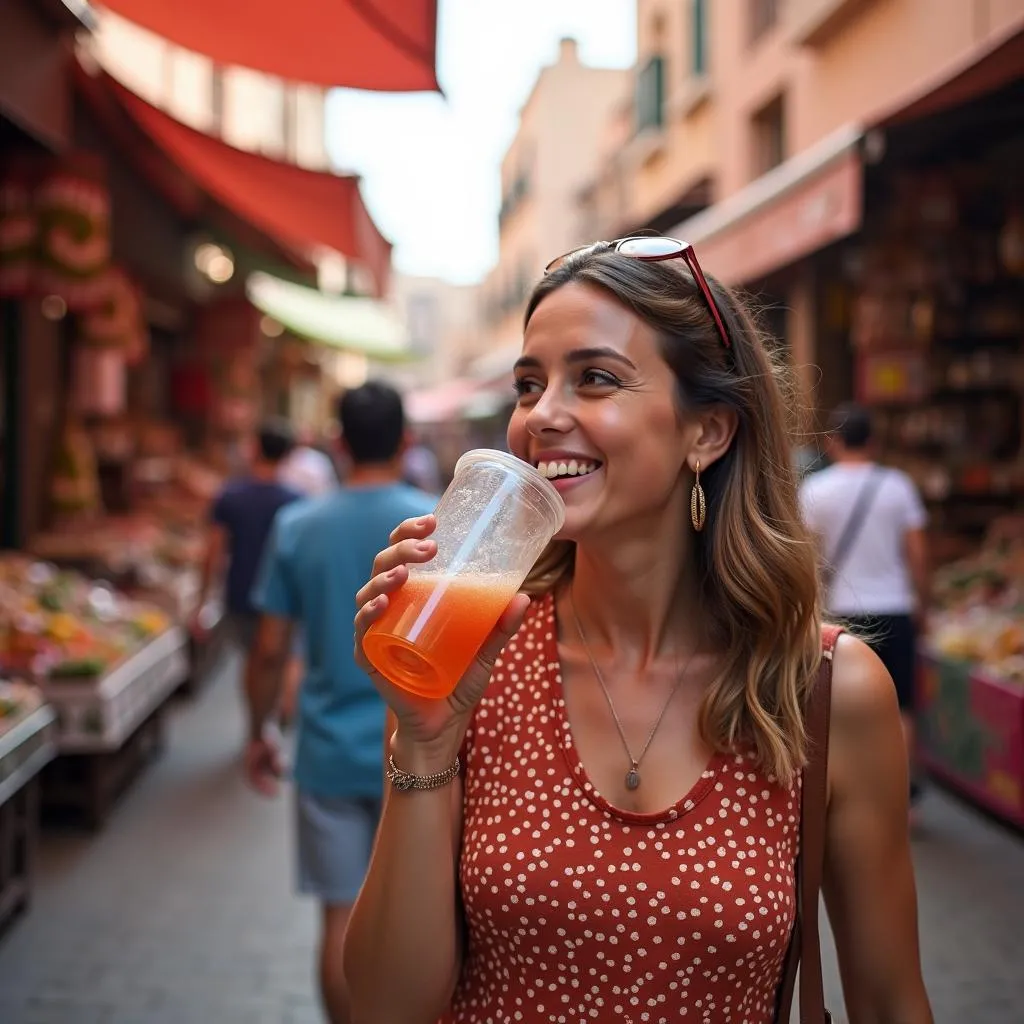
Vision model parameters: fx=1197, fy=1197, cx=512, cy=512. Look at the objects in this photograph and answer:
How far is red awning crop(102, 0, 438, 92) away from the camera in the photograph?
3.68 metres

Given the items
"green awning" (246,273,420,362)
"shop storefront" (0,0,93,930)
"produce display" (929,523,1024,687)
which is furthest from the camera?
"green awning" (246,273,420,362)

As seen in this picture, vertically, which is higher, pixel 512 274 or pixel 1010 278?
pixel 512 274

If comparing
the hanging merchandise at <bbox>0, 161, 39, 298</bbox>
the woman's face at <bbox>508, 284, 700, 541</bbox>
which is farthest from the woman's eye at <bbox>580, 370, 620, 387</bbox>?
the hanging merchandise at <bbox>0, 161, 39, 298</bbox>

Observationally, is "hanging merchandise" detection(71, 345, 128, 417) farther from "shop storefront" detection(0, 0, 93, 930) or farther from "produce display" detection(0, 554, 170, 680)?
"produce display" detection(0, 554, 170, 680)

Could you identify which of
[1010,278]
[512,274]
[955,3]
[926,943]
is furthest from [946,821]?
[512,274]

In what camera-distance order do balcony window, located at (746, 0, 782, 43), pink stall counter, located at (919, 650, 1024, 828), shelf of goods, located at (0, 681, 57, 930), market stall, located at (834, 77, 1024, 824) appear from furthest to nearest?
balcony window, located at (746, 0, 782, 43) → market stall, located at (834, 77, 1024, 824) → pink stall counter, located at (919, 650, 1024, 828) → shelf of goods, located at (0, 681, 57, 930)

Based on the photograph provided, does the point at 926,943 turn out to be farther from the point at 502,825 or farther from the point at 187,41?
the point at 187,41

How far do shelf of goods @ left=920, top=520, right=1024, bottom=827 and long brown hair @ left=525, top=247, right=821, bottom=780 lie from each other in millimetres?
3722

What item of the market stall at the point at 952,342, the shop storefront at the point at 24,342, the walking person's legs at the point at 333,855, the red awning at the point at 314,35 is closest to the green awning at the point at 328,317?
the shop storefront at the point at 24,342

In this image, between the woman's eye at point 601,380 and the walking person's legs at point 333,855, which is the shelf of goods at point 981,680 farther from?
the woman's eye at point 601,380

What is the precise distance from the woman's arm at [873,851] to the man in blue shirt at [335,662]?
5.63ft

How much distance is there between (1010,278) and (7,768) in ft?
20.9

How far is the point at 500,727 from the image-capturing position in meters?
1.80

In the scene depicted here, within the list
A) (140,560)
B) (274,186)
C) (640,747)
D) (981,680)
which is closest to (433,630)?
(640,747)
